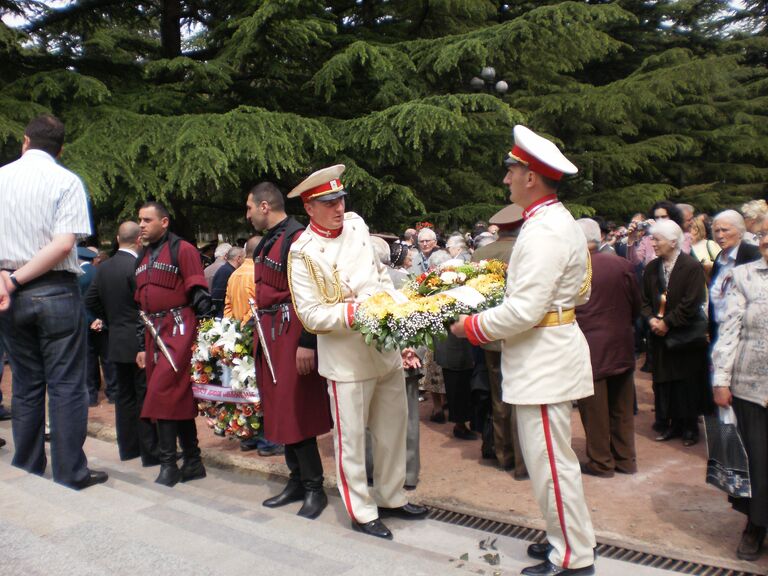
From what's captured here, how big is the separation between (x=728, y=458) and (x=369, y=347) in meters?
2.16

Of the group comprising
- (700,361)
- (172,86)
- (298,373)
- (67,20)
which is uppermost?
(67,20)

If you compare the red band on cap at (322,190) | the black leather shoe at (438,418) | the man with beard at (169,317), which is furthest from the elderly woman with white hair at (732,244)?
the man with beard at (169,317)

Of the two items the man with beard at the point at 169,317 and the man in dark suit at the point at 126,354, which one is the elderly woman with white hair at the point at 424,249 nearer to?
the man in dark suit at the point at 126,354

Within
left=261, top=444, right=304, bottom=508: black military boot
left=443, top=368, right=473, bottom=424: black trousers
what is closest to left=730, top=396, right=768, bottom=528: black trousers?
left=261, top=444, right=304, bottom=508: black military boot

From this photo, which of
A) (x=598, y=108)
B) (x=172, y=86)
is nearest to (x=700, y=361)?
(x=172, y=86)

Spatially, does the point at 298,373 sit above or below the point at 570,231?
below

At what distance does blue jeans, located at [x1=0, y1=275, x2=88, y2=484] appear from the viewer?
4.01 metres

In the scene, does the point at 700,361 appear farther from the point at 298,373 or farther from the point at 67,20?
the point at 67,20

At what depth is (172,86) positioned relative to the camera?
11.6 m

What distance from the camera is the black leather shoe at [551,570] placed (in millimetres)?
3369

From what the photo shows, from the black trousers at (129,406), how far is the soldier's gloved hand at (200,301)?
1050mm

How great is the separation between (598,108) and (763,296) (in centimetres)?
1548

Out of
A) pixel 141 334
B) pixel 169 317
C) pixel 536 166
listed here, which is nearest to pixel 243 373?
pixel 169 317

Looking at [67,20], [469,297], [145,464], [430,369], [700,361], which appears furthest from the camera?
[67,20]
